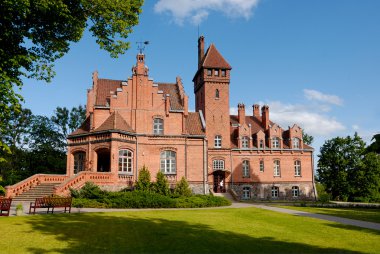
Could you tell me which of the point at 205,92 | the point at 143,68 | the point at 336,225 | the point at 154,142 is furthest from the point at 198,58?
the point at 336,225

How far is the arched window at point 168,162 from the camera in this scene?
1299 inches

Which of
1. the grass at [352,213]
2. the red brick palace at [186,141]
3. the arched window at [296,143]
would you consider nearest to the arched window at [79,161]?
the red brick palace at [186,141]

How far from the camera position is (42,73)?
16.5 metres

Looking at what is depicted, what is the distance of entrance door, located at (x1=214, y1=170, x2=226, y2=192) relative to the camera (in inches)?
1571

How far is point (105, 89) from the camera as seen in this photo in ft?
113

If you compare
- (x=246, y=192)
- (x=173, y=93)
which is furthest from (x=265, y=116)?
(x=173, y=93)

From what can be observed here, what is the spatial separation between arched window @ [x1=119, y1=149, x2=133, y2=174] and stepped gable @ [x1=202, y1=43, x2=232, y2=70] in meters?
15.5

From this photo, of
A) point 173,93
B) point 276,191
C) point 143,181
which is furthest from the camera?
point 276,191

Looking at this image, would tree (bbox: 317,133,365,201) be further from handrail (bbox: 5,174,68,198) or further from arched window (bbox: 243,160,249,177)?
handrail (bbox: 5,174,68,198)

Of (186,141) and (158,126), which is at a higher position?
(158,126)

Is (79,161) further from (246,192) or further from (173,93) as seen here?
(246,192)

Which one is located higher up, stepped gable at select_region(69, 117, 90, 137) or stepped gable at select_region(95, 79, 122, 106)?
stepped gable at select_region(95, 79, 122, 106)

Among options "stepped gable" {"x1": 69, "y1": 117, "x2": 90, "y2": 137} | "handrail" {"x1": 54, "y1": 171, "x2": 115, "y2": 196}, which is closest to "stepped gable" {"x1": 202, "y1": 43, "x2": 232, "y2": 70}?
"stepped gable" {"x1": 69, "y1": 117, "x2": 90, "y2": 137}

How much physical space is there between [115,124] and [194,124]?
9.16 metres
